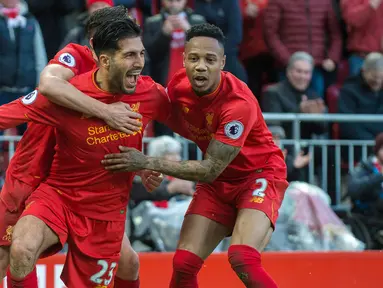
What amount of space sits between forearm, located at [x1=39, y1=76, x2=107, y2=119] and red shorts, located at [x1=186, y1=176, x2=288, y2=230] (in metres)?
1.13

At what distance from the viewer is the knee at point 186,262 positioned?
6.94m

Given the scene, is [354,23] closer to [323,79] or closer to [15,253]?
[323,79]

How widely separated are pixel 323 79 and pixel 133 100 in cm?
524

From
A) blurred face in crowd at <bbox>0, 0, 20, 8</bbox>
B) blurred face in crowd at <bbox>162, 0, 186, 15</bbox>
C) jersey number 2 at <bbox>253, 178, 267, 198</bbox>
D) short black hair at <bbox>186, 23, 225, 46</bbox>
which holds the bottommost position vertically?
jersey number 2 at <bbox>253, 178, 267, 198</bbox>

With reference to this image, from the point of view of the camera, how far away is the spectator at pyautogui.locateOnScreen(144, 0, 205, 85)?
407 inches

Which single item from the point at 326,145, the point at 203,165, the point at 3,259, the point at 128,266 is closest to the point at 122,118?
the point at 203,165

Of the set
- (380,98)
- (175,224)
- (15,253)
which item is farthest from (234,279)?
(380,98)

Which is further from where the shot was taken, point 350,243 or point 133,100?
point 350,243

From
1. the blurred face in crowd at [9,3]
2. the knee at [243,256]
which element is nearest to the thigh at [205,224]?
the knee at [243,256]

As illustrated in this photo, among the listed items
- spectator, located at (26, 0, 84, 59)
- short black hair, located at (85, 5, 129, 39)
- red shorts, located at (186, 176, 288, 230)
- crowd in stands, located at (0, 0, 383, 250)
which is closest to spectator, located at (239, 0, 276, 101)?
crowd in stands, located at (0, 0, 383, 250)

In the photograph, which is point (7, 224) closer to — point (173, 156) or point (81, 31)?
point (173, 156)

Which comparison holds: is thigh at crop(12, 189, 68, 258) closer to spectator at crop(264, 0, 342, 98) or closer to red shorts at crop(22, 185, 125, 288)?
red shorts at crop(22, 185, 125, 288)

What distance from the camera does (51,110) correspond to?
253 inches

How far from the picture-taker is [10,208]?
22.4ft
